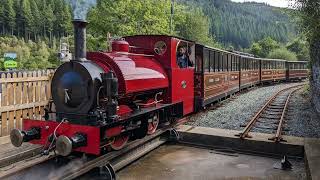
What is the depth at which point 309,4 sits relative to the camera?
9.69 meters

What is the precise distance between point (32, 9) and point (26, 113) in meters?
133

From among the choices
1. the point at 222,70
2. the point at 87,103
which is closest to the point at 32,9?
the point at 222,70

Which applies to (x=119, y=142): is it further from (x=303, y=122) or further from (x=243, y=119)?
(x=303, y=122)

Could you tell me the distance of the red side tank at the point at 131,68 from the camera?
23.2 ft

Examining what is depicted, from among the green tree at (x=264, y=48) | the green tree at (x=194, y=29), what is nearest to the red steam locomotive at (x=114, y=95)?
the green tree at (x=194, y=29)

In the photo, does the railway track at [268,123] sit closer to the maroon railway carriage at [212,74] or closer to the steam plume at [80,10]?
the maroon railway carriage at [212,74]

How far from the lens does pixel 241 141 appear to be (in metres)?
8.21

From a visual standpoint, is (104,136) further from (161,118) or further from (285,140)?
(285,140)

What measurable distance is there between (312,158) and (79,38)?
492cm

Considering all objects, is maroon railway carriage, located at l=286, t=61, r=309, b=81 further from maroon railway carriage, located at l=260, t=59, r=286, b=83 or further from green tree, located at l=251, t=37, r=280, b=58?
green tree, located at l=251, t=37, r=280, b=58

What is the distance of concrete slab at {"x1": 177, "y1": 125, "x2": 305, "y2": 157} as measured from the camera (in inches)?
305

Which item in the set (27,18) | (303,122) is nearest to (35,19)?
(27,18)

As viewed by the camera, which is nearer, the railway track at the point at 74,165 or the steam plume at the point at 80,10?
the railway track at the point at 74,165

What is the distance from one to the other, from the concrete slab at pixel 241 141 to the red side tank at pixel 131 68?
1.48 m
